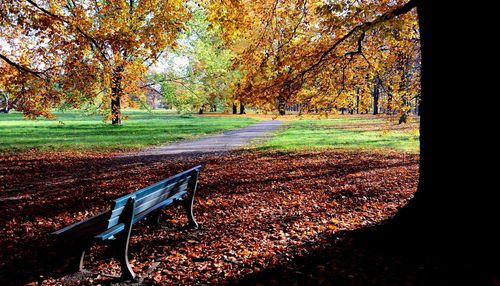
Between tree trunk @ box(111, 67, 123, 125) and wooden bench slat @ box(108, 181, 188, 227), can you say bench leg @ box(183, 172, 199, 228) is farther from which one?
tree trunk @ box(111, 67, 123, 125)

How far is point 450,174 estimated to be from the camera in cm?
395

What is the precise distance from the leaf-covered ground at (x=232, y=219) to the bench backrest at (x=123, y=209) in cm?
55

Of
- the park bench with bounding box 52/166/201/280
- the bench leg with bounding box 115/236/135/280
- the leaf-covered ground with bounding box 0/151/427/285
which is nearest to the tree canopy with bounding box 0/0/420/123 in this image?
the leaf-covered ground with bounding box 0/151/427/285

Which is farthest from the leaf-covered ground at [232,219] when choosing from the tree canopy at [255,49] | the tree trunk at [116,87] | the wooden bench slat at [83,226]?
the tree trunk at [116,87]

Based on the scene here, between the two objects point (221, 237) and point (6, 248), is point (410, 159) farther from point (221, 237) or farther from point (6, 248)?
point (6, 248)

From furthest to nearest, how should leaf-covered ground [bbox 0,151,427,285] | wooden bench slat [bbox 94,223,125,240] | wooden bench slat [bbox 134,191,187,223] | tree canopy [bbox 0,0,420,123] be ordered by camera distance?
tree canopy [bbox 0,0,420,123] < wooden bench slat [bbox 134,191,187,223] < leaf-covered ground [bbox 0,151,427,285] < wooden bench slat [bbox 94,223,125,240]

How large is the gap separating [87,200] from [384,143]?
1354 cm

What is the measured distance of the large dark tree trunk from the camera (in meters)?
3.67

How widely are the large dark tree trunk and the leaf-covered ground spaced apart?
0.57 meters

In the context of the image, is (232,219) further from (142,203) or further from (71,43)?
(71,43)

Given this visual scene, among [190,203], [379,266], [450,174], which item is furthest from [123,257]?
[450,174]

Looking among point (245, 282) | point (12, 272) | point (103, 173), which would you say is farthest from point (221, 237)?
point (103, 173)

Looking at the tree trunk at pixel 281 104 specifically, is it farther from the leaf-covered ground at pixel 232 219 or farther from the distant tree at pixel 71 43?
the distant tree at pixel 71 43

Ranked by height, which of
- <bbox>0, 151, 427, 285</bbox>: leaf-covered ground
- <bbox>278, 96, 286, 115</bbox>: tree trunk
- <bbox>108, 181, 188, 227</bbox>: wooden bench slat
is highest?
<bbox>278, 96, 286, 115</bbox>: tree trunk
